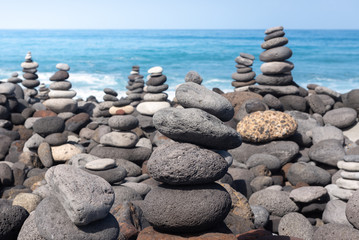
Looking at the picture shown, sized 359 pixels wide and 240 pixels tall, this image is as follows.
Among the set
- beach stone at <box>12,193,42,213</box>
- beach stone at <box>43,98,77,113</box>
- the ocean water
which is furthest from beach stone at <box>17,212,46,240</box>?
the ocean water

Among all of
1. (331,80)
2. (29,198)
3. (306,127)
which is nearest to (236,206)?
(29,198)

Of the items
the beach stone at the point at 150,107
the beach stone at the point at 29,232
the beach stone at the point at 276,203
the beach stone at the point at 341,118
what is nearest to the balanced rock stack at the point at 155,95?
the beach stone at the point at 150,107

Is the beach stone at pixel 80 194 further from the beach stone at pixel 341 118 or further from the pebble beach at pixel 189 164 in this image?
the beach stone at pixel 341 118

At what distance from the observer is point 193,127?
372 centimetres

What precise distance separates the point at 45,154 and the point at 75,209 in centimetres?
477

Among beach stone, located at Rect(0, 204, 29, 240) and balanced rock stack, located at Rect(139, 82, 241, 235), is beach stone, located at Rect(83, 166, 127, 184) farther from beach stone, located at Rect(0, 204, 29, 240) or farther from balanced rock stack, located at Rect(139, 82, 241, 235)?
balanced rock stack, located at Rect(139, 82, 241, 235)

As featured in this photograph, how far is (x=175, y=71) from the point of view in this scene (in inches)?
1356

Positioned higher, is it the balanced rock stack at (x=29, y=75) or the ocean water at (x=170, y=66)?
the balanced rock stack at (x=29, y=75)

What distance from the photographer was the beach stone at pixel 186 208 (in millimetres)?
3602

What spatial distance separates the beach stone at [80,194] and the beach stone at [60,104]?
706cm

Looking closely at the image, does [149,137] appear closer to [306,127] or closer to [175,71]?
[306,127]

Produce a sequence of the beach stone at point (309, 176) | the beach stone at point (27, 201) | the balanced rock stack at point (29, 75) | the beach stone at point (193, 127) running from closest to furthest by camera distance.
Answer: the beach stone at point (193, 127) < the beach stone at point (27, 201) < the beach stone at point (309, 176) < the balanced rock stack at point (29, 75)

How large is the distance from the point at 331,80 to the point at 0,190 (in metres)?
27.1

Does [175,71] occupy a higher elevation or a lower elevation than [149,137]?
lower
